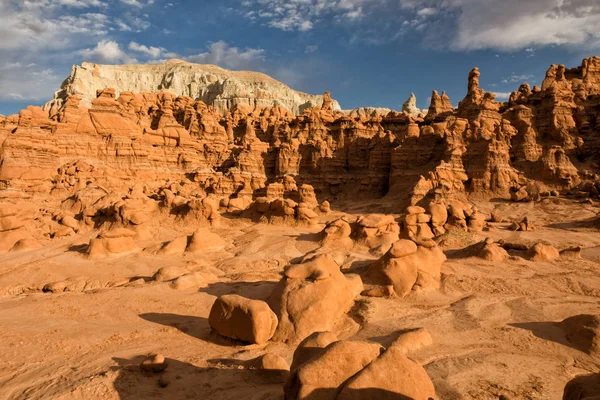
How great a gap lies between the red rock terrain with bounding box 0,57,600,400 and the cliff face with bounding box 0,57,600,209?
0.17 metres

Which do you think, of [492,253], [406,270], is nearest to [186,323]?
[406,270]

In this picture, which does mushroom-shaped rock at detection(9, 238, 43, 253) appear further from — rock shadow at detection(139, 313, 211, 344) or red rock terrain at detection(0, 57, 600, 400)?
rock shadow at detection(139, 313, 211, 344)

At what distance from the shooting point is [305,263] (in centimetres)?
671

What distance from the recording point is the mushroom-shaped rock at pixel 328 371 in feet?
10.2

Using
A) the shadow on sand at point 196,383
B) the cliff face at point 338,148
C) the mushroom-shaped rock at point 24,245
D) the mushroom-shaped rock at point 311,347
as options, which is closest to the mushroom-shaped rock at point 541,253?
the mushroom-shaped rock at point 311,347

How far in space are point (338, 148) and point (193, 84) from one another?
149ft

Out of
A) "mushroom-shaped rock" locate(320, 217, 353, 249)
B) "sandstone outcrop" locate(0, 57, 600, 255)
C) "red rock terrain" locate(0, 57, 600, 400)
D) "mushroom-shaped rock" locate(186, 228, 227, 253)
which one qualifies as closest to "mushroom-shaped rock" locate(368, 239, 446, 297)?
"red rock terrain" locate(0, 57, 600, 400)

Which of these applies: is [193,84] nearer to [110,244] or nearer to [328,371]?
[110,244]

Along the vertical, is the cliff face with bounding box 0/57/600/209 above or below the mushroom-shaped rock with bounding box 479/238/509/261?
above

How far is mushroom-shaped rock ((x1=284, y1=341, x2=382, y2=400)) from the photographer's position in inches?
123

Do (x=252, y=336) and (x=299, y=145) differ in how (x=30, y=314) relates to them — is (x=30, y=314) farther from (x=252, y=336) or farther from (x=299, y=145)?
(x=299, y=145)

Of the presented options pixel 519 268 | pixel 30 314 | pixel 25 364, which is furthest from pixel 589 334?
pixel 30 314

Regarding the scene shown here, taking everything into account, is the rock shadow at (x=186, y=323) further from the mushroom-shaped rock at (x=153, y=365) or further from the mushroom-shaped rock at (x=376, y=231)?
the mushroom-shaped rock at (x=376, y=231)

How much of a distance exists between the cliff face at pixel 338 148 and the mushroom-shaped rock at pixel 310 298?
16.0 metres
